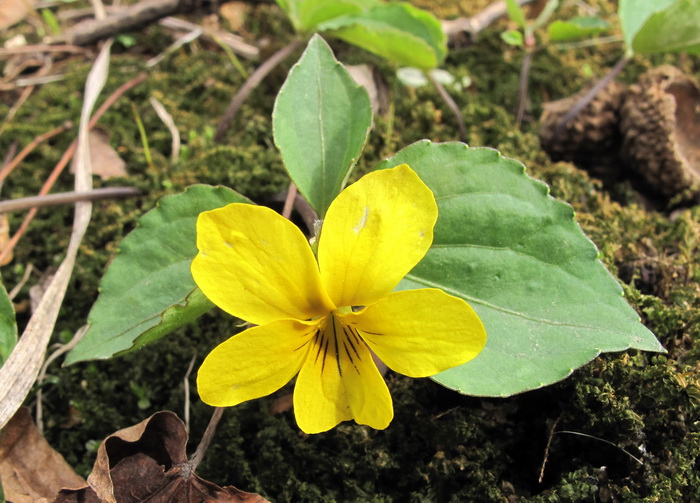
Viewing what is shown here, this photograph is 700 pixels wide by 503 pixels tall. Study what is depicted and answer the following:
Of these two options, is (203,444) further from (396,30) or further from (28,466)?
(396,30)

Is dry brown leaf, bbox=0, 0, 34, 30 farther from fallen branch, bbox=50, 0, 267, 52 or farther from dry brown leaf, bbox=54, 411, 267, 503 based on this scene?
dry brown leaf, bbox=54, 411, 267, 503

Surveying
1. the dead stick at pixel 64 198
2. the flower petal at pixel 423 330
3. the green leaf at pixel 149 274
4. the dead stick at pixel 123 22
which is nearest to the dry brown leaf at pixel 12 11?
the dead stick at pixel 123 22

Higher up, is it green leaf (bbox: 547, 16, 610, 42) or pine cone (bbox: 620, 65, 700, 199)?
green leaf (bbox: 547, 16, 610, 42)

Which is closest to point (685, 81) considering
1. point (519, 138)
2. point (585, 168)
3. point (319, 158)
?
point (585, 168)

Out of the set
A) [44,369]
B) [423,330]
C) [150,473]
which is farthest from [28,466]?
[423,330]

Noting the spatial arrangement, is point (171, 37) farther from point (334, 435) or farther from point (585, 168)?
point (334, 435)

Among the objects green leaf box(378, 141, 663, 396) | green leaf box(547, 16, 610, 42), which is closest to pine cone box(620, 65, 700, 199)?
green leaf box(547, 16, 610, 42)
